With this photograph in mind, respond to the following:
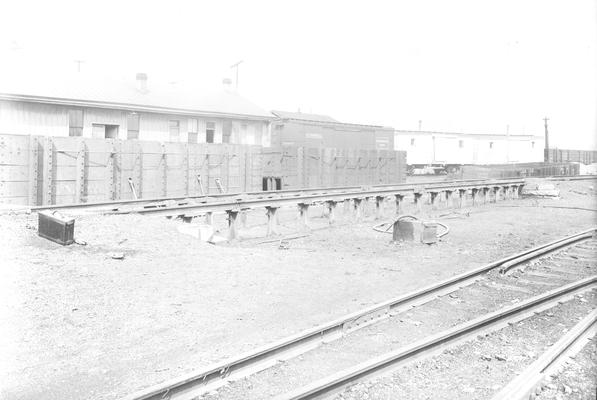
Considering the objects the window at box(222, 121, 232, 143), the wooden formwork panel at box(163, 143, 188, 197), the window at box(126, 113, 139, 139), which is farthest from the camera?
the window at box(222, 121, 232, 143)

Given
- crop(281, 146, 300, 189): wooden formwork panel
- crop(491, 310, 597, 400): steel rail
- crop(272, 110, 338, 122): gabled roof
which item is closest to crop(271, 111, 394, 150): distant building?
crop(272, 110, 338, 122): gabled roof

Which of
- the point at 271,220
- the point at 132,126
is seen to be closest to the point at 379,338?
the point at 271,220

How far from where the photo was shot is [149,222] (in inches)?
454

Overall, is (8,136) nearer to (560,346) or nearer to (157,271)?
(157,271)

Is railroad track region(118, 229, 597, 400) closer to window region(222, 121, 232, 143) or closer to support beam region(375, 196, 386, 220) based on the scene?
support beam region(375, 196, 386, 220)

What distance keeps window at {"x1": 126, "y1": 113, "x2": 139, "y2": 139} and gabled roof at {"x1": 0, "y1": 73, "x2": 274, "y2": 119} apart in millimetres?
504

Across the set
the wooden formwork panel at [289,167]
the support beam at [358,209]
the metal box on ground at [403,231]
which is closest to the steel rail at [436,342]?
the metal box on ground at [403,231]

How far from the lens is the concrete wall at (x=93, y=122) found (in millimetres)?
21812

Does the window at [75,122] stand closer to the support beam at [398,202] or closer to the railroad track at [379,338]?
the support beam at [398,202]

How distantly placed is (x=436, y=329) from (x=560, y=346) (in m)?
1.44

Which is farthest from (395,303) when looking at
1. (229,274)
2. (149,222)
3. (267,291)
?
(149,222)

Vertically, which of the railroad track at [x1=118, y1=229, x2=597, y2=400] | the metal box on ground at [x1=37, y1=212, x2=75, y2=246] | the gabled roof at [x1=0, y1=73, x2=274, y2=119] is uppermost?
the gabled roof at [x1=0, y1=73, x2=274, y2=119]

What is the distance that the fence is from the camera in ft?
54.9

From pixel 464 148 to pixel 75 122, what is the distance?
3956 centimetres
